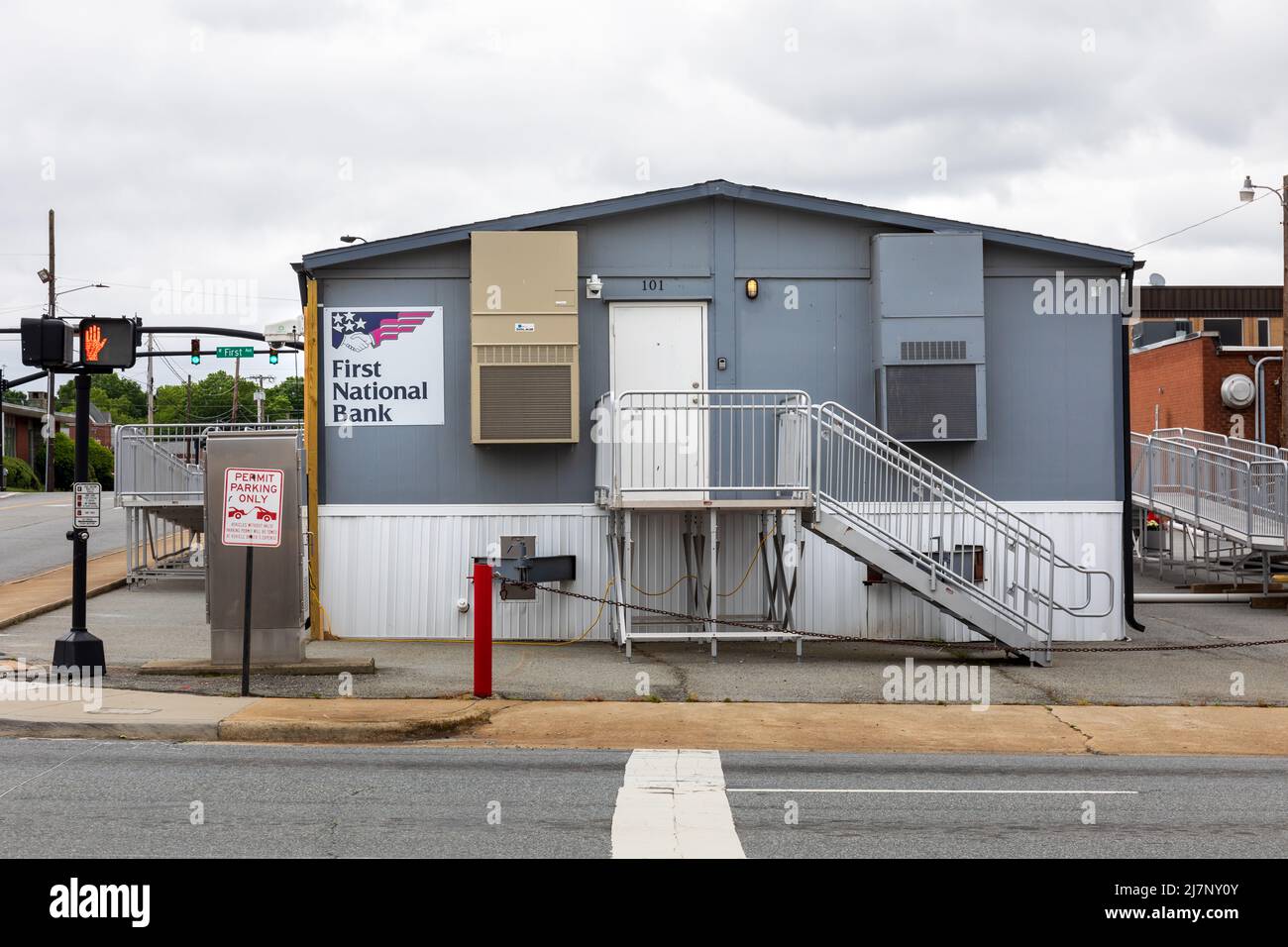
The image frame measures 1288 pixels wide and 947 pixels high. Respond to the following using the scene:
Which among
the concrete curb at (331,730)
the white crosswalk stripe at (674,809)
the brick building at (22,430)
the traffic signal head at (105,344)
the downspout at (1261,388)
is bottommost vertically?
the white crosswalk stripe at (674,809)

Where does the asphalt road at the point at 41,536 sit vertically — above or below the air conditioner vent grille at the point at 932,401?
below

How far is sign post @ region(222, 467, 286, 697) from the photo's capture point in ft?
40.1

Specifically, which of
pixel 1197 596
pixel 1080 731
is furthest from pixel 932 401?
pixel 1197 596

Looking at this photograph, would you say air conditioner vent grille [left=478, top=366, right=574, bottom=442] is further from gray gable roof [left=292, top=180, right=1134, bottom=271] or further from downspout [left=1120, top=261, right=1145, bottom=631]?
downspout [left=1120, top=261, right=1145, bottom=631]

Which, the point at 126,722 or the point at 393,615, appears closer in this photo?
the point at 126,722

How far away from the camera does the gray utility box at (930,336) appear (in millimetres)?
16453

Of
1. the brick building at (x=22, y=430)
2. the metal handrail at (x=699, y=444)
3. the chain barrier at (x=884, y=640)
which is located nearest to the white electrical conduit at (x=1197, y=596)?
the chain barrier at (x=884, y=640)

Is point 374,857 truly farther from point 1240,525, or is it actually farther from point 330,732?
point 1240,525

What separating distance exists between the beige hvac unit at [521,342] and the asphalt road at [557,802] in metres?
6.17

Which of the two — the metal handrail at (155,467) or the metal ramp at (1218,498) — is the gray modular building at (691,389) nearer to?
the metal handrail at (155,467)

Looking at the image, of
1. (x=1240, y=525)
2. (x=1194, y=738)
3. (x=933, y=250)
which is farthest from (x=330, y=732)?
(x=1240, y=525)

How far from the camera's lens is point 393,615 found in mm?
16594

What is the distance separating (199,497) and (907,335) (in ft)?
40.1
